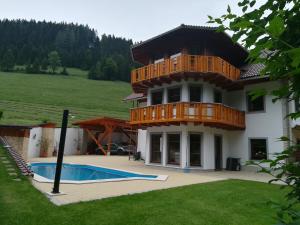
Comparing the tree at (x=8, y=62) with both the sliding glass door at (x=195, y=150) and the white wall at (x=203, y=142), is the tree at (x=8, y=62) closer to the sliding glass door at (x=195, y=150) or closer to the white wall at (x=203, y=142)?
the white wall at (x=203, y=142)

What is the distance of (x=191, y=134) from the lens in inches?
646

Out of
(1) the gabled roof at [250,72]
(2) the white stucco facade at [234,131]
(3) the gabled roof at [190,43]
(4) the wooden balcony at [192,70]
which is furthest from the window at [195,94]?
(1) the gabled roof at [250,72]

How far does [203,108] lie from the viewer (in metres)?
15.3

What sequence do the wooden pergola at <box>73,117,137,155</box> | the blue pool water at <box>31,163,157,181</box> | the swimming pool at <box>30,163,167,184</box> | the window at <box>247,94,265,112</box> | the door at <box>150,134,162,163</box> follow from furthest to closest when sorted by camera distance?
the wooden pergola at <box>73,117,137,155</box> < the door at <box>150,134,162,163</box> < the window at <box>247,94,265,112</box> < the blue pool water at <box>31,163,157,181</box> < the swimming pool at <box>30,163,167,184</box>

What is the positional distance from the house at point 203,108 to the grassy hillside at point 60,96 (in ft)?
86.9

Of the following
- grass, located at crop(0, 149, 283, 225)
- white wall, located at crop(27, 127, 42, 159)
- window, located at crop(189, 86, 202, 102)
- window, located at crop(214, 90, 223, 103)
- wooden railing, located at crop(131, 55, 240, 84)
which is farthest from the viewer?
white wall, located at crop(27, 127, 42, 159)

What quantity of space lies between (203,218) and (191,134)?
10.4 metres

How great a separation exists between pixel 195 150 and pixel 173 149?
4.60ft

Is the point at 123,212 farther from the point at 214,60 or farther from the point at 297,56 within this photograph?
the point at 214,60

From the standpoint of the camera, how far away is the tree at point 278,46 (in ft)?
4.97

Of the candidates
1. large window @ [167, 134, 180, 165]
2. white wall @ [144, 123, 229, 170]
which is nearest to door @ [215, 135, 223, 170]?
white wall @ [144, 123, 229, 170]

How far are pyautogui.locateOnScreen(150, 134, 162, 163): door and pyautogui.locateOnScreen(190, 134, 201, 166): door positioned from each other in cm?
237

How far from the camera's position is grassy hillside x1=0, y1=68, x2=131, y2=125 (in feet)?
153

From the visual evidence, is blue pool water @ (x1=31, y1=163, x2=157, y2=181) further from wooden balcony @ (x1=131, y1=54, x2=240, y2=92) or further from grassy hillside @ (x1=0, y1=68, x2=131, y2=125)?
grassy hillside @ (x1=0, y1=68, x2=131, y2=125)
